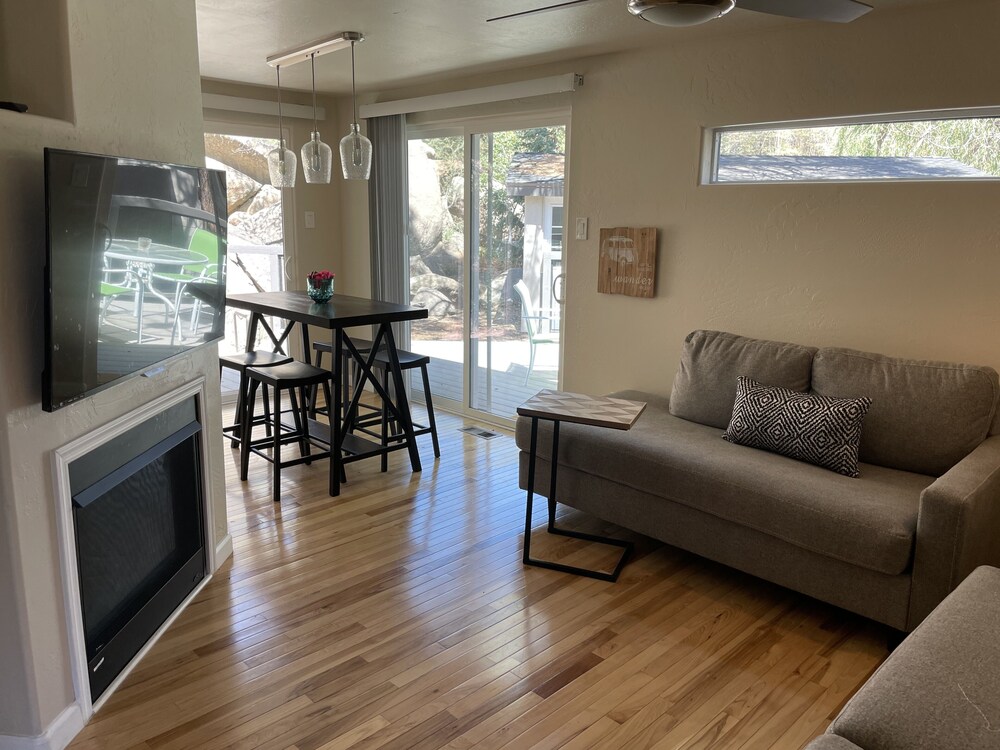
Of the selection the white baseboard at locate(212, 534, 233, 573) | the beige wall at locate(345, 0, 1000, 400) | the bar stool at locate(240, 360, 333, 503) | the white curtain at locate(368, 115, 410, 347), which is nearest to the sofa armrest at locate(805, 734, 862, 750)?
the beige wall at locate(345, 0, 1000, 400)

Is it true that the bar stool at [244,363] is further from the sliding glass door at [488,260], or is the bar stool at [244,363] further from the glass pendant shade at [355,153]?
the sliding glass door at [488,260]

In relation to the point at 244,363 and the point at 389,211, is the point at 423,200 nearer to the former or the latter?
the point at 389,211

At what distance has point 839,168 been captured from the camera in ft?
11.2

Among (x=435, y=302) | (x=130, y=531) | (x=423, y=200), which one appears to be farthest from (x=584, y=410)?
(x=423, y=200)

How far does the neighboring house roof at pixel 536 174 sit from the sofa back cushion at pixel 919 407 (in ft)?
7.02

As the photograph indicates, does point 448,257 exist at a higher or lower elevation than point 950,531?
higher

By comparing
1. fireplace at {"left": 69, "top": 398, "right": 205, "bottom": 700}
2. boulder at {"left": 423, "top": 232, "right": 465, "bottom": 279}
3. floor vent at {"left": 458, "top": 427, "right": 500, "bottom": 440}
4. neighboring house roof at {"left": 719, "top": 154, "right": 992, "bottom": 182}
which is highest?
→ neighboring house roof at {"left": 719, "top": 154, "right": 992, "bottom": 182}

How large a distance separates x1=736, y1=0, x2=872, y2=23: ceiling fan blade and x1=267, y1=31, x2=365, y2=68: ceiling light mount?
2.17 meters

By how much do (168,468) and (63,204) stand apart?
3.87 feet

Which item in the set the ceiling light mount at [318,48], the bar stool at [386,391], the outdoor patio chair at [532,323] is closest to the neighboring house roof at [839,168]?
the outdoor patio chair at [532,323]

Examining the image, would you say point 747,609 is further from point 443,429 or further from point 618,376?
point 443,429

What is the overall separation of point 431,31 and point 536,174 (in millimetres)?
1343

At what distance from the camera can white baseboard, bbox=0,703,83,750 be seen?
2039 mm

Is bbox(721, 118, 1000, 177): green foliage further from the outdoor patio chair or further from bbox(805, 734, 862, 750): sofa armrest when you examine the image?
bbox(805, 734, 862, 750): sofa armrest
